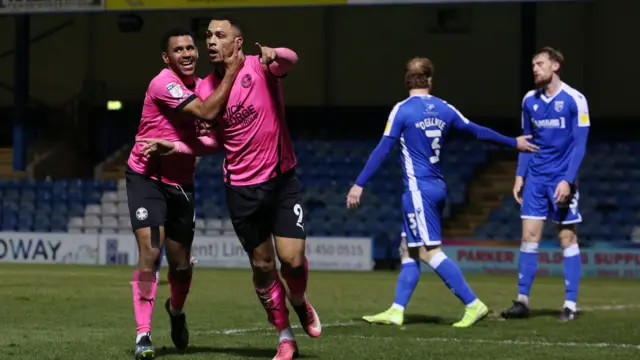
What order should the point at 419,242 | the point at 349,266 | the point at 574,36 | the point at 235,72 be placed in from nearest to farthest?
1. the point at 235,72
2. the point at 419,242
3. the point at 349,266
4. the point at 574,36

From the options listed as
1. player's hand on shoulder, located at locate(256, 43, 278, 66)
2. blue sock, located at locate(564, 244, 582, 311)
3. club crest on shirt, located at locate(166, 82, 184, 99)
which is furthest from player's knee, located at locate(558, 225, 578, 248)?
player's hand on shoulder, located at locate(256, 43, 278, 66)

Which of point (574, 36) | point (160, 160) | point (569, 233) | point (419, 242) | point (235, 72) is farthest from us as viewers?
point (574, 36)

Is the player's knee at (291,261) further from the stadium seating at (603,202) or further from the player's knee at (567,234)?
the stadium seating at (603,202)

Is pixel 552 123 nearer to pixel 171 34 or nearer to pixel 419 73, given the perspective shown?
pixel 419 73

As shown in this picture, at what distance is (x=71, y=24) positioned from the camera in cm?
3069

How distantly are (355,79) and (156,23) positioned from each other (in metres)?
5.06

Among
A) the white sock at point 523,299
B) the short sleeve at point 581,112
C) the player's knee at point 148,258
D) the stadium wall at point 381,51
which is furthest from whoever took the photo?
the stadium wall at point 381,51

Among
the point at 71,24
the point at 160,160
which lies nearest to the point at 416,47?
the point at 71,24

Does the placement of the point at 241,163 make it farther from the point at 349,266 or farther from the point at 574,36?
the point at 574,36

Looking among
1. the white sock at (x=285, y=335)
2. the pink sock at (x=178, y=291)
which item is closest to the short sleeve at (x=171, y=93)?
the pink sock at (x=178, y=291)

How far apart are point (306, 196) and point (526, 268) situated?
565 inches

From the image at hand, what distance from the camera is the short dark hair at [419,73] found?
407 inches

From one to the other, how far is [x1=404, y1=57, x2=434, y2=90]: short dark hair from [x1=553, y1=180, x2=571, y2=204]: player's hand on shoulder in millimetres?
1440

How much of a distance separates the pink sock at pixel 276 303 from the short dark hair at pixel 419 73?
3.09 meters
